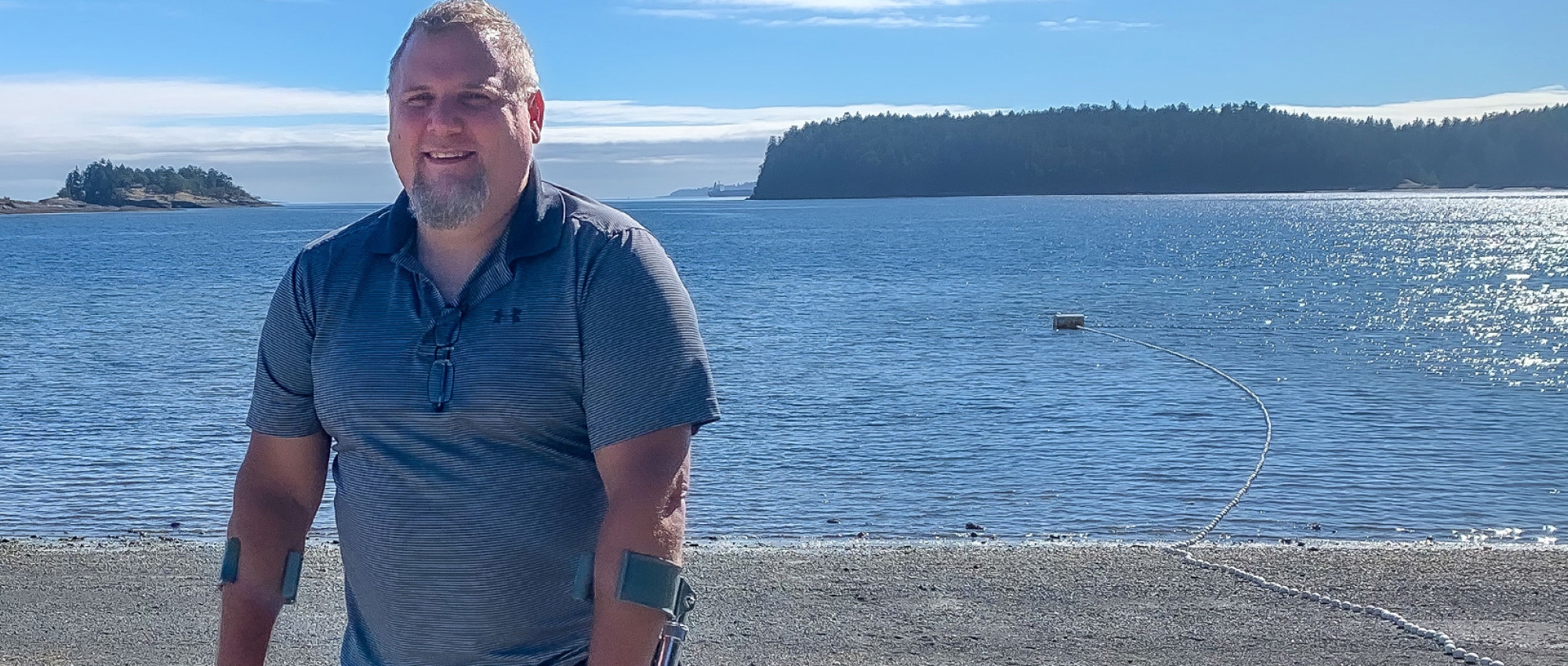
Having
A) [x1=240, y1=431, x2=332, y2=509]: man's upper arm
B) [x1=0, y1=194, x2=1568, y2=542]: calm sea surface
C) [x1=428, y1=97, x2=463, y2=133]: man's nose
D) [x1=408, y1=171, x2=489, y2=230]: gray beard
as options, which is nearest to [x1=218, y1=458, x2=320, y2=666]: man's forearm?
[x1=240, y1=431, x2=332, y2=509]: man's upper arm

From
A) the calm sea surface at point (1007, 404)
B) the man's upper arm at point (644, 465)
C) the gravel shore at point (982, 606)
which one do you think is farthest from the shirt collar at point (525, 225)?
the calm sea surface at point (1007, 404)

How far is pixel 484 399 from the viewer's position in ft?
6.82

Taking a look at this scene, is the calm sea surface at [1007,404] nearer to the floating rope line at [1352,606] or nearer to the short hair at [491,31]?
the floating rope line at [1352,606]

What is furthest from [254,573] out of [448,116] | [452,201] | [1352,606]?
[1352,606]

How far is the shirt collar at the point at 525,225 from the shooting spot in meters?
2.14

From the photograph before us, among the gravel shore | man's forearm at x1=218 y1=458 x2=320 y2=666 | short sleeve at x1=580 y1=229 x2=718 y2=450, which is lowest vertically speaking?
the gravel shore

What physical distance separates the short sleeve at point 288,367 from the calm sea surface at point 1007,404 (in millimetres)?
9250

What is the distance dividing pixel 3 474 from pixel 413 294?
1504 cm

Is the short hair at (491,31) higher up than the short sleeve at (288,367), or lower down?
higher up

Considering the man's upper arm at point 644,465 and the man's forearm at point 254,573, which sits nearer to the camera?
the man's upper arm at point 644,465

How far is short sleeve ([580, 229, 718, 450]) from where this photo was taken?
6.72ft

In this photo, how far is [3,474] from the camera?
15.1m

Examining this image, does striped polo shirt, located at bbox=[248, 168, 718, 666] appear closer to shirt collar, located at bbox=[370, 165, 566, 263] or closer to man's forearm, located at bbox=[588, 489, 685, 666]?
shirt collar, located at bbox=[370, 165, 566, 263]

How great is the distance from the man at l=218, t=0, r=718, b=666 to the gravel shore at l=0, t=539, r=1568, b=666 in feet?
14.1
